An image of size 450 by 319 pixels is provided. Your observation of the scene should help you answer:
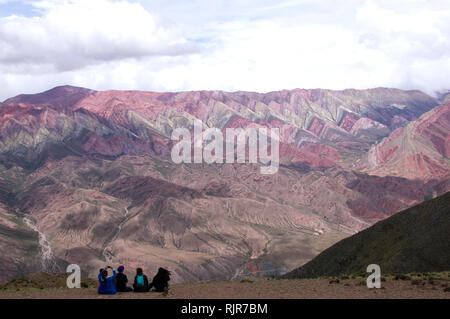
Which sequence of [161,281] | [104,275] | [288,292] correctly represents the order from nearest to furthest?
[104,275] < [161,281] < [288,292]

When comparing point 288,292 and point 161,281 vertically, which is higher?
point 161,281

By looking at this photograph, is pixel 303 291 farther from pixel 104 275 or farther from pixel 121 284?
pixel 104 275

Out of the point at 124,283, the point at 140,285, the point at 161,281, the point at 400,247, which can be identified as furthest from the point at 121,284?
the point at 400,247

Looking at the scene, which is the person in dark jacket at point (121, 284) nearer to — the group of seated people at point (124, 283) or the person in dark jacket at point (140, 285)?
the group of seated people at point (124, 283)

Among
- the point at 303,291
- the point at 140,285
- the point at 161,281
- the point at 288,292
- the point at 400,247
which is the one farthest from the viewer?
the point at 400,247

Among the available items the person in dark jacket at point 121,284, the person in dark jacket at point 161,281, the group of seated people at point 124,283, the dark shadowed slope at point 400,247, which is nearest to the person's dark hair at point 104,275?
the group of seated people at point 124,283

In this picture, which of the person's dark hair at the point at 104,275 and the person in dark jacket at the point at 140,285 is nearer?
the person's dark hair at the point at 104,275
